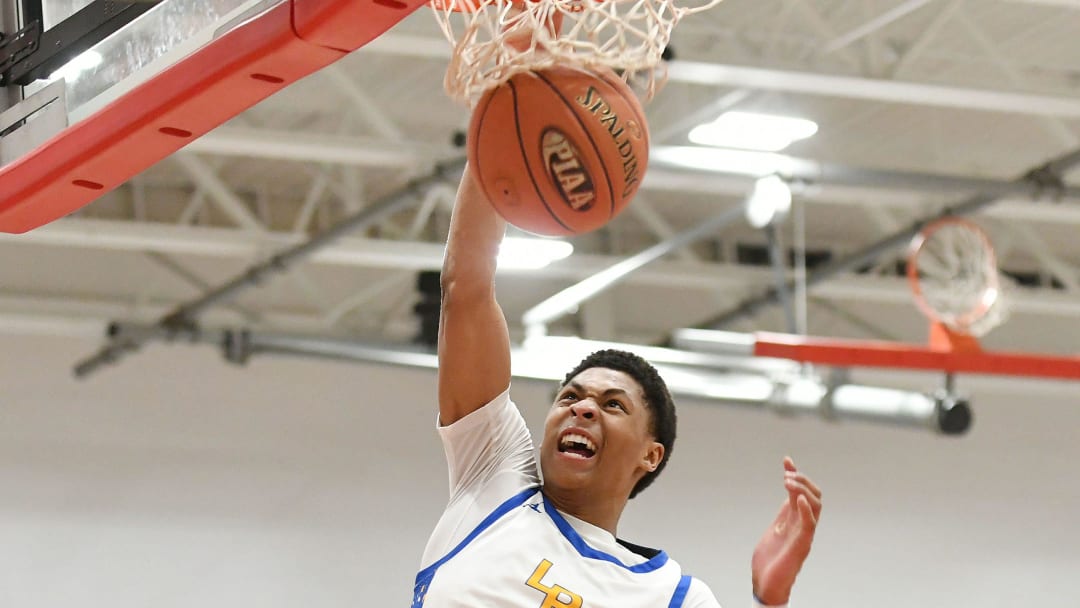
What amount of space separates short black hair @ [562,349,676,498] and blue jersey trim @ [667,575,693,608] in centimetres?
31

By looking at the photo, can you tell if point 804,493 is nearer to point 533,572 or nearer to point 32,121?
point 533,572

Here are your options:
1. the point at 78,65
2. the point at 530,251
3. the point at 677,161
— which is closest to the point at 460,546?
the point at 78,65

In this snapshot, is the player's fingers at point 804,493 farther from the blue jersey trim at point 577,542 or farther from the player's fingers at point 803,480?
the blue jersey trim at point 577,542

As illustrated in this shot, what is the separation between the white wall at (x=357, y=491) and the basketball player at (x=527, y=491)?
7640mm

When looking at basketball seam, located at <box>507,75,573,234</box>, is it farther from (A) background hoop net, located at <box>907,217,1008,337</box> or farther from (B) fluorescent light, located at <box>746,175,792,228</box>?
(B) fluorescent light, located at <box>746,175,792,228</box>

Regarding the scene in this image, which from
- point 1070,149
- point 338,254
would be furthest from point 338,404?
point 1070,149

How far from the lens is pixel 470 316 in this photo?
115 inches

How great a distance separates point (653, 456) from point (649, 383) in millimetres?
159

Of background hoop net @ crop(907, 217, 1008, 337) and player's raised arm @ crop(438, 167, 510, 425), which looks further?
background hoop net @ crop(907, 217, 1008, 337)

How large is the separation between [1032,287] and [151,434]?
281 inches

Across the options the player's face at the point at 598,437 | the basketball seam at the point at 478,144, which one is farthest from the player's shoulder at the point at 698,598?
the basketball seam at the point at 478,144

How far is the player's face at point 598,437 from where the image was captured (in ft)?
9.89

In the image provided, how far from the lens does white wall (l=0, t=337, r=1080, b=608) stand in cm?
1034

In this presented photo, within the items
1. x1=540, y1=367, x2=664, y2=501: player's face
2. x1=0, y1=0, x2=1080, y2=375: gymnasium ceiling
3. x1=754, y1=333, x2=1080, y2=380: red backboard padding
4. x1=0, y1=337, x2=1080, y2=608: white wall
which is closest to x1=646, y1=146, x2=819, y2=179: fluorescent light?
x1=0, y1=0, x2=1080, y2=375: gymnasium ceiling
